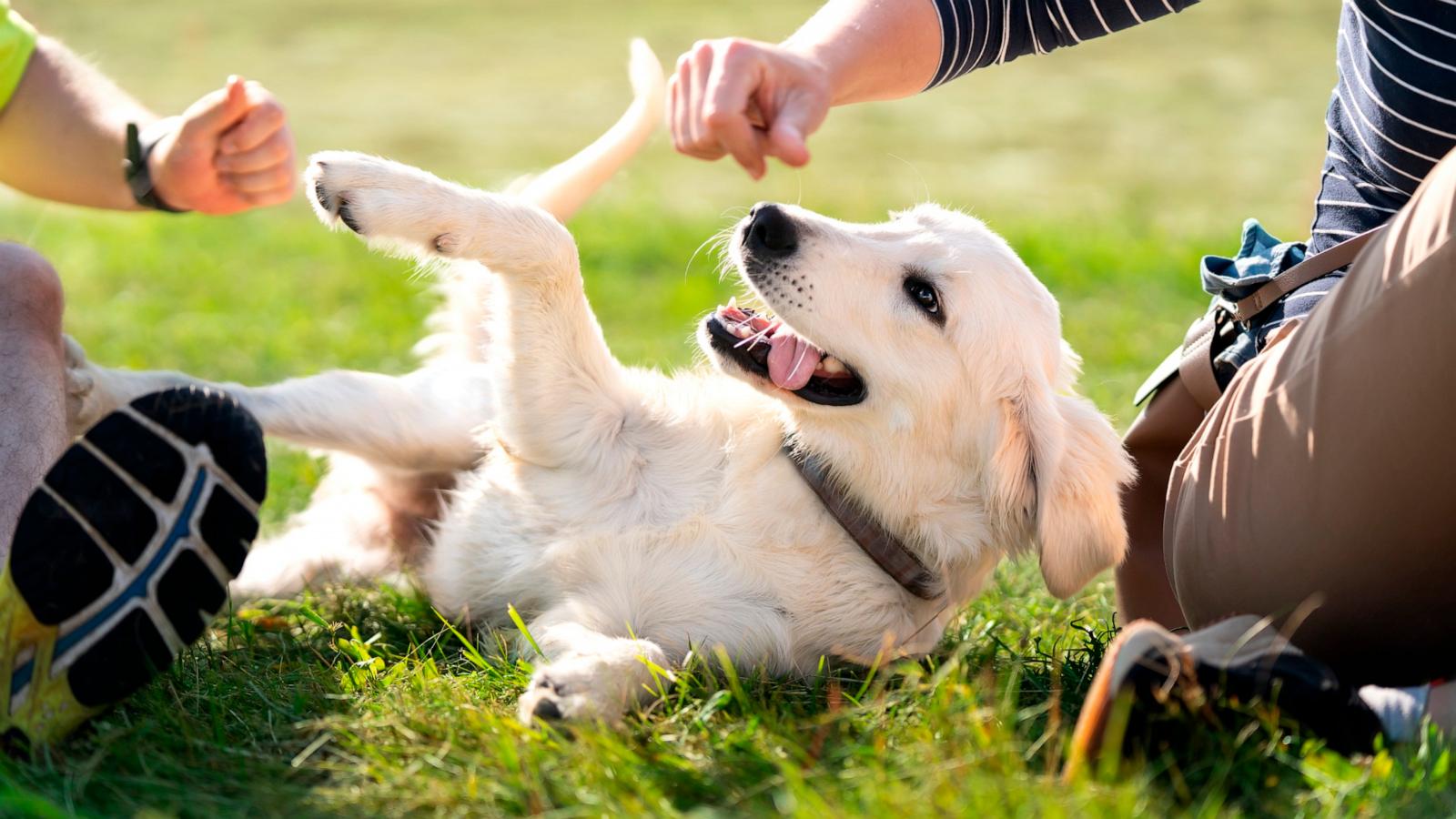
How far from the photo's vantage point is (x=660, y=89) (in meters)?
3.15

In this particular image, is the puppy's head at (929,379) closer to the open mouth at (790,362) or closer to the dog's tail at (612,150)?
the open mouth at (790,362)

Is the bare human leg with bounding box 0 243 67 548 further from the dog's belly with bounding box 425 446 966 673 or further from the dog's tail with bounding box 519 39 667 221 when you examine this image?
the dog's tail with bounding box 519 39 667 221

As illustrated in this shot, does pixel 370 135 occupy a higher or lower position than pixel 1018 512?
lower

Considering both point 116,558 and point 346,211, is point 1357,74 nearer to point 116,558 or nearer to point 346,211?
point 346,211

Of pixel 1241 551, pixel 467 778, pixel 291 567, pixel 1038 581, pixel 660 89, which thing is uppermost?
pixel 660 89

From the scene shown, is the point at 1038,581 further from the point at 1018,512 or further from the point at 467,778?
the point at 467,778

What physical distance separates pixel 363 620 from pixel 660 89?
1.37 metres

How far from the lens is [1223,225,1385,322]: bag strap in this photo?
2475 millimetres

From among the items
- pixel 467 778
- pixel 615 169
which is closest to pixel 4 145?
pixel 615 169

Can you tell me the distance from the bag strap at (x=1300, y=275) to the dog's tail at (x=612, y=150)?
1.37 m

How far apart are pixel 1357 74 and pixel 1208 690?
130 centimetres

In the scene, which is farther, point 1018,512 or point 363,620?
point 363,620

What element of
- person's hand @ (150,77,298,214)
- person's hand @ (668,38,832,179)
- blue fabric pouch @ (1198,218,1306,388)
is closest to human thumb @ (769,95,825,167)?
person's hand @ (668,38,832,179)

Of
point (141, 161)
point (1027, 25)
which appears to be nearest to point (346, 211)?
point (141, 161)
